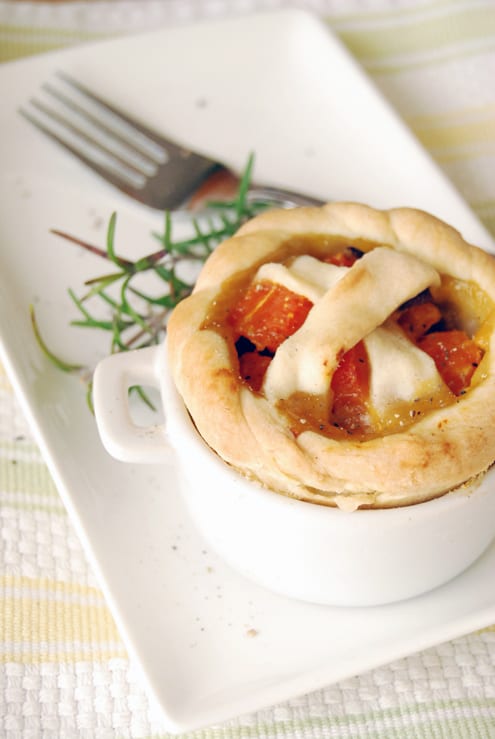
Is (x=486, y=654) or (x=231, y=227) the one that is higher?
(x=231, y=227)

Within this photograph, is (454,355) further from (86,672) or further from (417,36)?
(417,36)

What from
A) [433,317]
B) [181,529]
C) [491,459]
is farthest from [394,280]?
[181,529]

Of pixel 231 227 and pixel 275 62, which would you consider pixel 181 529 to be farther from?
pixel 275 62

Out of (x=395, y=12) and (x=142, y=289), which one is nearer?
(x=142, y=289)

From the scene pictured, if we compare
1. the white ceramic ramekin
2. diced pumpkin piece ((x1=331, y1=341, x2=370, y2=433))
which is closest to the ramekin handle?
the white ceramic ramekin

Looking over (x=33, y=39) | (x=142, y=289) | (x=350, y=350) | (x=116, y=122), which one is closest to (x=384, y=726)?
(x=350, y=350)

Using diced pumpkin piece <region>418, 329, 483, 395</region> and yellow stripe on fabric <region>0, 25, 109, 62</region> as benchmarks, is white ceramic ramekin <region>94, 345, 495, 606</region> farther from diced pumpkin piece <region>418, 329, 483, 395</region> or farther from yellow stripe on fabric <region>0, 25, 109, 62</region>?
yellow stripe on fabric <region>0, 25, 109, 62</region>
